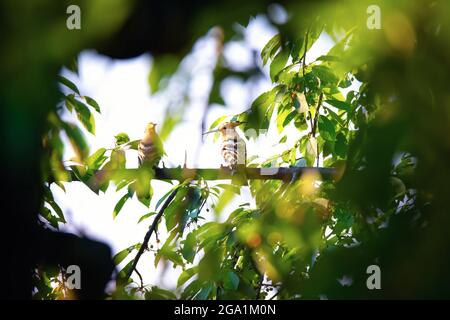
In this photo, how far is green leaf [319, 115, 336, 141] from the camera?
74.6 inches

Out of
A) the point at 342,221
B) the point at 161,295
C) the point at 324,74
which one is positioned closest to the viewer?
the point at 161,295

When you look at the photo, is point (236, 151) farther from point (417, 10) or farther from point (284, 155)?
point (417, 10)

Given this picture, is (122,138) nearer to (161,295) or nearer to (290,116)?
(290,116)

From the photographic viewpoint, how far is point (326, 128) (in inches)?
75.0

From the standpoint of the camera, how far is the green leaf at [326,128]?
1.90 metres

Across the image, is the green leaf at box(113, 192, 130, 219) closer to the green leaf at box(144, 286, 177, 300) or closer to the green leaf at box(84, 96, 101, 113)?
the green leaf at box(84, 96, 101, 113)

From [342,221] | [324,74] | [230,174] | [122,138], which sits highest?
[324,74]

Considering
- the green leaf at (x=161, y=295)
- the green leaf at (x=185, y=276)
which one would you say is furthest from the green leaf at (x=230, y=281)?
the green leaf at (x=161, y=295)

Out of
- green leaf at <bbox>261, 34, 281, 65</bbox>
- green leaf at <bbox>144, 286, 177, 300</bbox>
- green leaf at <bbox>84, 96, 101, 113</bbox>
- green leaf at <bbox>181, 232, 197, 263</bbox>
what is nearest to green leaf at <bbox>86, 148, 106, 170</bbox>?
green leaf at <bbox>181, 232, 197, 263</bbox>

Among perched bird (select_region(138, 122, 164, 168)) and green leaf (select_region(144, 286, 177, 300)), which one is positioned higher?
perched bird (select_region(138, 122, 164, 168))

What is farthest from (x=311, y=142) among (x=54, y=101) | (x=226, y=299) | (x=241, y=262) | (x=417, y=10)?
(x=54, y=101)

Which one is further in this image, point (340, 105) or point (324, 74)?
point (340, 105)

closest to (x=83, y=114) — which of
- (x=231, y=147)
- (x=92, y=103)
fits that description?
(x=92, y=103)

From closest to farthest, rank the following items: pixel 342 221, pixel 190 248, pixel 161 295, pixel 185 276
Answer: pixel 161 295, pixel 185 276, pixel 190 248, pixel 342 221
